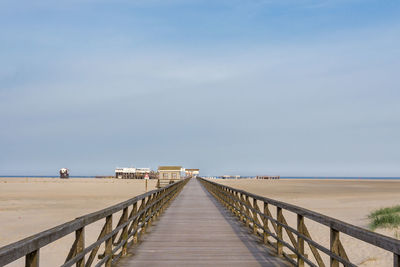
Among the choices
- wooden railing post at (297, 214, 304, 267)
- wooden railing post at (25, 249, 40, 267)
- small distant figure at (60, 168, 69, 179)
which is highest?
wooden railing post at (25, 249, 40, 267)

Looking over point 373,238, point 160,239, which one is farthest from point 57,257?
point 373,238

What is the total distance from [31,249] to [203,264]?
414 cm

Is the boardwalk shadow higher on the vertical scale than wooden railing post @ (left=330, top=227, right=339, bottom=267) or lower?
lower

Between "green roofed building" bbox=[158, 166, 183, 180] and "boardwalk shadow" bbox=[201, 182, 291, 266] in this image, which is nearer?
"boardwalk shadow" bbox=[201, 182, 291, 266]

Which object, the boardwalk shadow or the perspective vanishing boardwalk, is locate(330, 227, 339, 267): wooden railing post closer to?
the perspective vanishing boardwalk

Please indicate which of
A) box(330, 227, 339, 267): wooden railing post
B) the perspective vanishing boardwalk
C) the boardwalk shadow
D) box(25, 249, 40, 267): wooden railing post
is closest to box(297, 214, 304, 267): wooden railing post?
the perspective vanishing boardwalk

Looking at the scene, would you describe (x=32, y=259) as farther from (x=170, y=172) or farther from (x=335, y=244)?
(x=170, y=172)

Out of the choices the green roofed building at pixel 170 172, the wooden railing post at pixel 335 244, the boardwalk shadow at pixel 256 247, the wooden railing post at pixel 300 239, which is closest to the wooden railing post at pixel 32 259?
the wooden railing post at pixel 335 244

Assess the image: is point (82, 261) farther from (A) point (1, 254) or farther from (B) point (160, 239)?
(B) point (160, 239)

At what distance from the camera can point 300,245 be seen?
20.6 ft

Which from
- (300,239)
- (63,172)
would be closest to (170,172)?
(300,239)

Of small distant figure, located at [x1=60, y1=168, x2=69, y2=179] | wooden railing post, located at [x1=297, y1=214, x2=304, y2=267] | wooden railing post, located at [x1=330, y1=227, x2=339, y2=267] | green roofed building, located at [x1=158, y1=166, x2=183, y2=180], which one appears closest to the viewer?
wooden railing post, located at [x1=330, y1=227, x2=339, y2=267]

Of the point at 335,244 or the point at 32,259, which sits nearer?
the point at 32,259

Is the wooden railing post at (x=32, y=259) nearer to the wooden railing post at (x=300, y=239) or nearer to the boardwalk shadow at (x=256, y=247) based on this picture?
the wooden railing post at (x=300, y=239)
